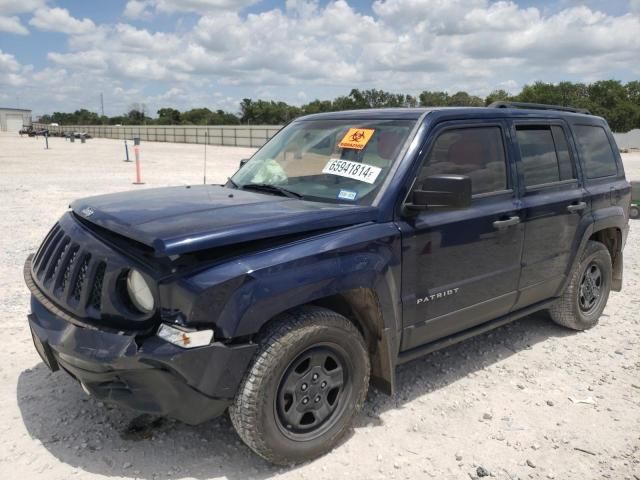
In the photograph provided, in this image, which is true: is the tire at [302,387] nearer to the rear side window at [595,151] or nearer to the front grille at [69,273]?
the front grille at [69,273]

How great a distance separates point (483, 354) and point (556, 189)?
1.47m

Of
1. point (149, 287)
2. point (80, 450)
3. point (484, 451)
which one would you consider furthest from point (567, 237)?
point (80, 450)

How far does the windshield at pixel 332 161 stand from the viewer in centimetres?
337

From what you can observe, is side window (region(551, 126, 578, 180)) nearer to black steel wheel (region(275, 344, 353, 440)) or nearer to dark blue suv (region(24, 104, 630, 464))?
dark blue suv (region(24, 104, 630, 464))

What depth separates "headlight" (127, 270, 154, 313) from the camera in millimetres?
2623

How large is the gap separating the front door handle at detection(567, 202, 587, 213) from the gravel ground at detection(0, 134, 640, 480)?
3.95 ft

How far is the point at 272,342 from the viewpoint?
8.73 ft

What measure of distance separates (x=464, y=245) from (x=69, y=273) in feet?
7.88

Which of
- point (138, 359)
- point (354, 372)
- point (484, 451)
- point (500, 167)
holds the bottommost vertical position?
point (484, 451)

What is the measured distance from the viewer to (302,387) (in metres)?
2.90

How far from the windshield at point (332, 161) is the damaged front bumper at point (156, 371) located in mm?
1265

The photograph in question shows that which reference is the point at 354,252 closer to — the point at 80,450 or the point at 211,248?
the point at 211,248

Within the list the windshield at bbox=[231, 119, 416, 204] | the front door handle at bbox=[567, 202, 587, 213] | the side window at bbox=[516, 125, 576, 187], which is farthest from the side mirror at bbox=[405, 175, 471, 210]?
the front door handle at bbox=[567, 202, 587, 213]

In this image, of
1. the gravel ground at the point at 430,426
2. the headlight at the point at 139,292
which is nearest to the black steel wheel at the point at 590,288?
the gravel ground at the point at 430,426
